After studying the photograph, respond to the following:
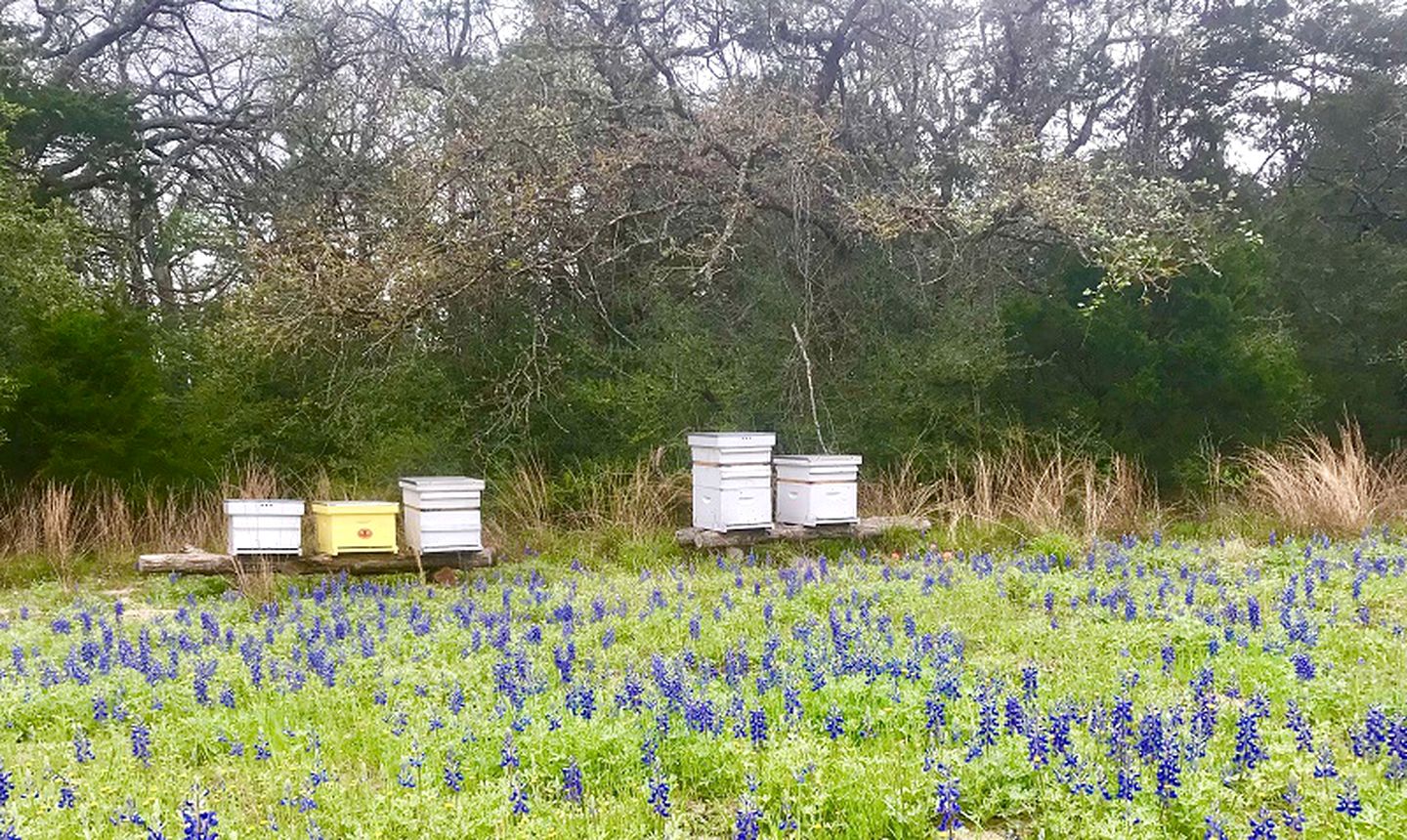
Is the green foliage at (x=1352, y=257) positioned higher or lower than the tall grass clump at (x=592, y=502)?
higher

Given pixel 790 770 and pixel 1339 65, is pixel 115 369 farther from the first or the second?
pixel 1339 65

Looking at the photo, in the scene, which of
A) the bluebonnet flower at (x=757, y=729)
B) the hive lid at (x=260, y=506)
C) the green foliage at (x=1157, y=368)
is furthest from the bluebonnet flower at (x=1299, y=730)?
the green foliage at (x=1157, y=368)

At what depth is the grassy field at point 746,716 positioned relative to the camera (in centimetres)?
305

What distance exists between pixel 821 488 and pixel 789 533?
0.55 m

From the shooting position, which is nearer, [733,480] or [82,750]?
[82,750]

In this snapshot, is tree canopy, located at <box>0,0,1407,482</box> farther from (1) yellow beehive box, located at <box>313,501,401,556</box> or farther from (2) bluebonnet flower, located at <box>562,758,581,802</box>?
(2) bluebonnet flower, located at <box>562,758,581,802</box>

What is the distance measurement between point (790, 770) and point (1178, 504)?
10.6 metres

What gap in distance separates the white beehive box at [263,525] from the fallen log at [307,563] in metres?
0.12

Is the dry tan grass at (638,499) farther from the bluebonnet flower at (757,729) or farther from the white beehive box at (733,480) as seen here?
the bluebonnet flower at (757,729)

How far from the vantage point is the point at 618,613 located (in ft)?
21.3

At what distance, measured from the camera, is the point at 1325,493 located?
9.73 meters

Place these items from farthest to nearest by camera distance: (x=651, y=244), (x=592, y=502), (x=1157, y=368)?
(x=651, y=244), (x=1157, y=368), (x=592, y=502)

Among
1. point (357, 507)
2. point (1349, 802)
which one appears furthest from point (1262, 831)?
point (357, 507)

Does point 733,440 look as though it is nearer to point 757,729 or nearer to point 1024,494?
point 1024,494
